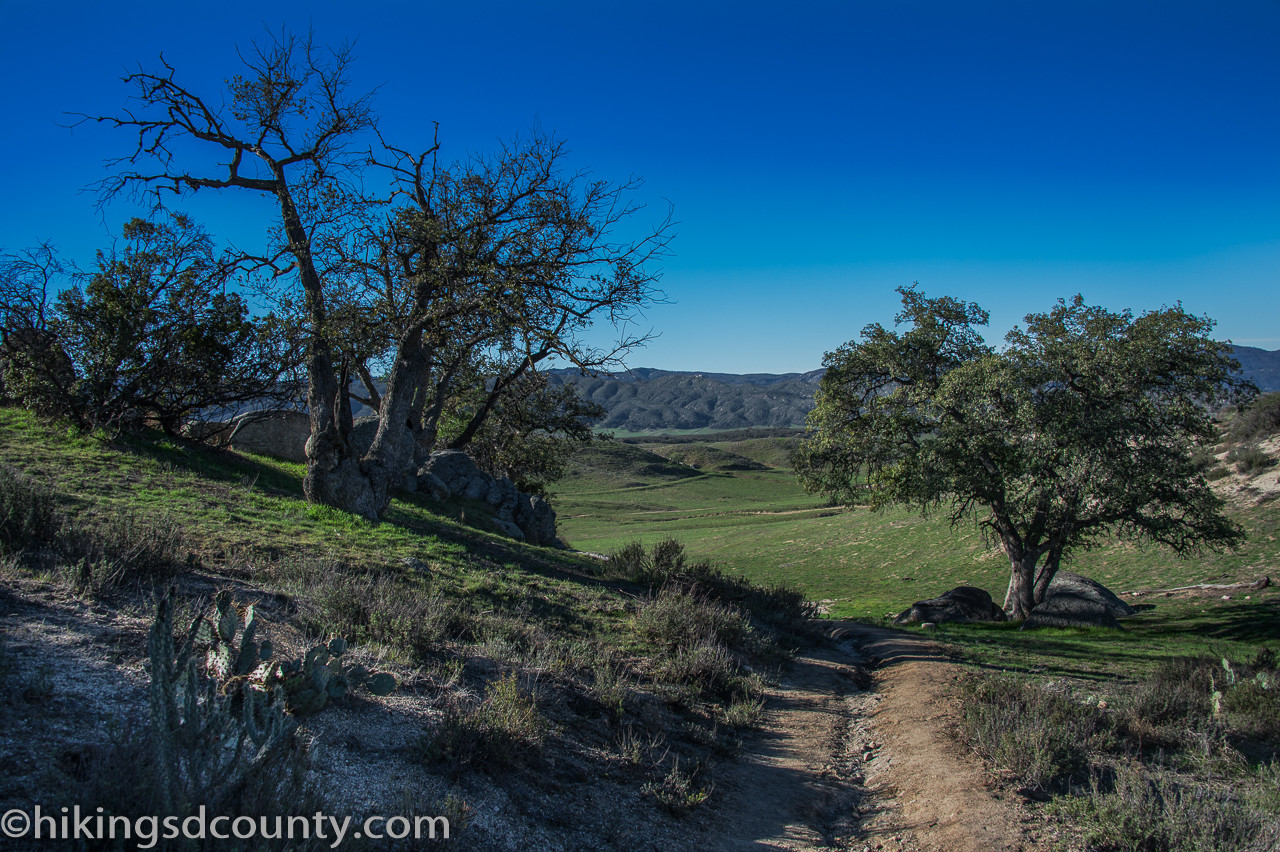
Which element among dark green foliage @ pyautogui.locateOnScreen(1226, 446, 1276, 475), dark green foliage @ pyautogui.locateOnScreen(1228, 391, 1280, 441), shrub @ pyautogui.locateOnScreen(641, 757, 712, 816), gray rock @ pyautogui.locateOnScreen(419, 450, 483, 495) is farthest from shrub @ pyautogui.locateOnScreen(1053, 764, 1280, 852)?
dark green foliage @ pyautogui.locateOnScreen(1228, 391, 1280, 441)

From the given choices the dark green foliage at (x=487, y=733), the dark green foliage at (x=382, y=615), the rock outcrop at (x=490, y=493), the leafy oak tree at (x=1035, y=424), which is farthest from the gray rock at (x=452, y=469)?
the dark green foliage at (x=487, y=733)

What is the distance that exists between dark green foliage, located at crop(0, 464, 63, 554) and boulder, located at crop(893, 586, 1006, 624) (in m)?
19.4

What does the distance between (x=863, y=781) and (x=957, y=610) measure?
15.1 meters

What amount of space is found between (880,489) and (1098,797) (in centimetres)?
1487

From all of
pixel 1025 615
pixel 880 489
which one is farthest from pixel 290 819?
pixel 1025 615

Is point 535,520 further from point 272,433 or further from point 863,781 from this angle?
point 863,781

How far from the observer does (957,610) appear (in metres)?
19.3

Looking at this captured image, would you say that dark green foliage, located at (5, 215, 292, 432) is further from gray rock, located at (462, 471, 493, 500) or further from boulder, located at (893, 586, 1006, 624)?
boulder, located at (893, 586, 1006, 624)

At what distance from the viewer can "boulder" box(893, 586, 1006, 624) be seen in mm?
18953

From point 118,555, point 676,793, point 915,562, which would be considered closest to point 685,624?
point 676,793

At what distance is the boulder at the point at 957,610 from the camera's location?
19.0 m

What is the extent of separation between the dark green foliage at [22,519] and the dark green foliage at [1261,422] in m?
42.6

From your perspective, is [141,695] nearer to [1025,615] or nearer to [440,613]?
[440,613]

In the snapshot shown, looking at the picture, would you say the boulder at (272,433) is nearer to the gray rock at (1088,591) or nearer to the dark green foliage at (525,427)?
the dark green foliage at (525,427)
